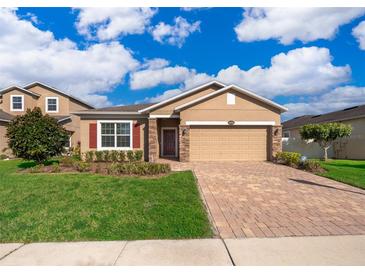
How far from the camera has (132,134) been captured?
1773cm

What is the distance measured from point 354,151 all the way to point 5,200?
23.2 metres

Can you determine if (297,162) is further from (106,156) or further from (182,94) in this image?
(106,156)

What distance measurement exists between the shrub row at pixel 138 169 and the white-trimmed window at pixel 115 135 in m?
5.74

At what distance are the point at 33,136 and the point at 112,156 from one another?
16.3 feet

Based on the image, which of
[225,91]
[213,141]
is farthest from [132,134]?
[225,91]

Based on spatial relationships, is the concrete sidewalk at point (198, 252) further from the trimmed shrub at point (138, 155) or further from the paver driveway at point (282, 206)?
the trimmed shrub at point (138, 155)

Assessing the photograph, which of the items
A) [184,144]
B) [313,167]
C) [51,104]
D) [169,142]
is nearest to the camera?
[313,167]

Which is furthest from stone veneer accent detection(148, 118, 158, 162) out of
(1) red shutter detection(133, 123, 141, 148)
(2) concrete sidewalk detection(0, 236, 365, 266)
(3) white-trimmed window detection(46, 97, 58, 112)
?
(3) white-trimmed window detection(46, 97, 58, 112)

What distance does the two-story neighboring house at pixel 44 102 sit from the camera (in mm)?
24547

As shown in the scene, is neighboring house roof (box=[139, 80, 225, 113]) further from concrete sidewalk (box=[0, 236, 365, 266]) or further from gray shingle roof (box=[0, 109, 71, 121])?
concrete sidewalk (box=[0, 236, 365, 266])

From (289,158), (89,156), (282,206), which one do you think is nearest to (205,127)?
(289,158)

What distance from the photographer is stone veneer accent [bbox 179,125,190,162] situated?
1658cm

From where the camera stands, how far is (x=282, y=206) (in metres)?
6.78

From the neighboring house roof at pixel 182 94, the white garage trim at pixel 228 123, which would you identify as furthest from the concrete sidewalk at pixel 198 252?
the neighboring house roof at pixel 182 94
